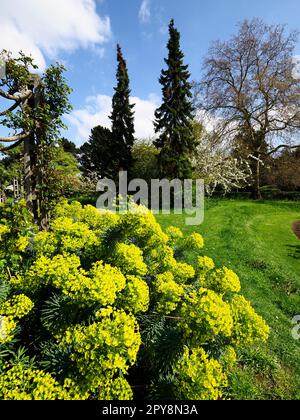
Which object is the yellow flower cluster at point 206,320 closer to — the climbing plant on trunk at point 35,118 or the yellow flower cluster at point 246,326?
the yellow flower cluster at point 246,326

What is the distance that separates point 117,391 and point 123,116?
21.3 meters

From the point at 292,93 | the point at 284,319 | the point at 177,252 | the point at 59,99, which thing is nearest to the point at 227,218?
the point at 284,319

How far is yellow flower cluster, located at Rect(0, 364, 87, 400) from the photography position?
6.21ft

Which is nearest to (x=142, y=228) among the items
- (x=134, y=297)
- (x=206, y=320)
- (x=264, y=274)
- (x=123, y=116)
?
(x=134, y=297)

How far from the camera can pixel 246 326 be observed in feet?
8.41

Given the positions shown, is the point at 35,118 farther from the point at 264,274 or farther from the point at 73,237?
the point at 264,274

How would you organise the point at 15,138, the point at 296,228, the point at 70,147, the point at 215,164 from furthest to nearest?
the point at 70,147 < the point at 215,164 < the point at 296,228 < the point at 15,138

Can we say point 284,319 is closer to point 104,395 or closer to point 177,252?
point 177,252

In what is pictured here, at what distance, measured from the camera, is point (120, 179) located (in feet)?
65.8

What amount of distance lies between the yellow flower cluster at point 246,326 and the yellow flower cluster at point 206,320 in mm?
276

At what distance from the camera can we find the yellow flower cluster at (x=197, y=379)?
7.06 ft

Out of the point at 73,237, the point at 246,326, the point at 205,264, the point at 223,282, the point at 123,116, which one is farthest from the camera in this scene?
the point at 123,116

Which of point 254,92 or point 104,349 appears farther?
point 254,92

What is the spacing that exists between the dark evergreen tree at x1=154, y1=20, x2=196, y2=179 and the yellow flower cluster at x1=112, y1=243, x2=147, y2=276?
570 inches
